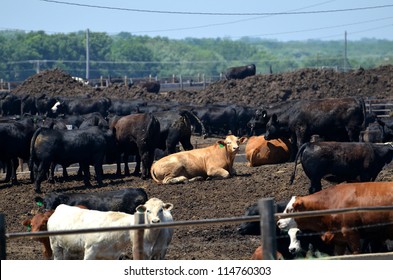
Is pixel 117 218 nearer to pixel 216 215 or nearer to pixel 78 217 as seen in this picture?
pixel 78 217

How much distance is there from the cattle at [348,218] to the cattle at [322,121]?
1140 cm

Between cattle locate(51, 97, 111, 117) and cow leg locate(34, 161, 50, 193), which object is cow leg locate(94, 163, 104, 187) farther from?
cattle locate(51, 97, 111, 117)

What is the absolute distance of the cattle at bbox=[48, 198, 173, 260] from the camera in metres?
13.2

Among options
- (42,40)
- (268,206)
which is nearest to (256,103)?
(268,206)

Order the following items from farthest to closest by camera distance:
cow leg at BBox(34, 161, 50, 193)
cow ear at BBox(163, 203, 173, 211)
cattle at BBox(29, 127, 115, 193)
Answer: cattle at BBox(29, 127, 115, 193), cow leg at BBox(34, 161, 50, 193), cow ear at BBox(163, 203, 173, 211)

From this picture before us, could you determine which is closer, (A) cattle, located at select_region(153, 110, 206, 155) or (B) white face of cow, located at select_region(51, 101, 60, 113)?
(A) cattle, located at select_region(153, 110, 206, 155)

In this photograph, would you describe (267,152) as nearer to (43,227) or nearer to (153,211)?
(43,227)

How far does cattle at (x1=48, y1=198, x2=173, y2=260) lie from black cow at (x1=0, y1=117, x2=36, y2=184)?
1108cm

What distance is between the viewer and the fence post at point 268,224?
1079 cm

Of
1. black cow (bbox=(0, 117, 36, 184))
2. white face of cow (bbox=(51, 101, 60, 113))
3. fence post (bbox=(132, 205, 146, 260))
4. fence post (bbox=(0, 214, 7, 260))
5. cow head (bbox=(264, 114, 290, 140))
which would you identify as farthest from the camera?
white face of cow (bbox=(51, 101, 60, 113))

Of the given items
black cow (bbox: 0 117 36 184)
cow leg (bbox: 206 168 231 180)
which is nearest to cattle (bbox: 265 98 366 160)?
cow leg (bbox: 206 168 231 180)

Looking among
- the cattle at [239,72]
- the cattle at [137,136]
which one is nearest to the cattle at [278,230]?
the cattle at [137,136]

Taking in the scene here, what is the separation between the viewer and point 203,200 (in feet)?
65.4

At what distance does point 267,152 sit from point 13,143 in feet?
19.4
